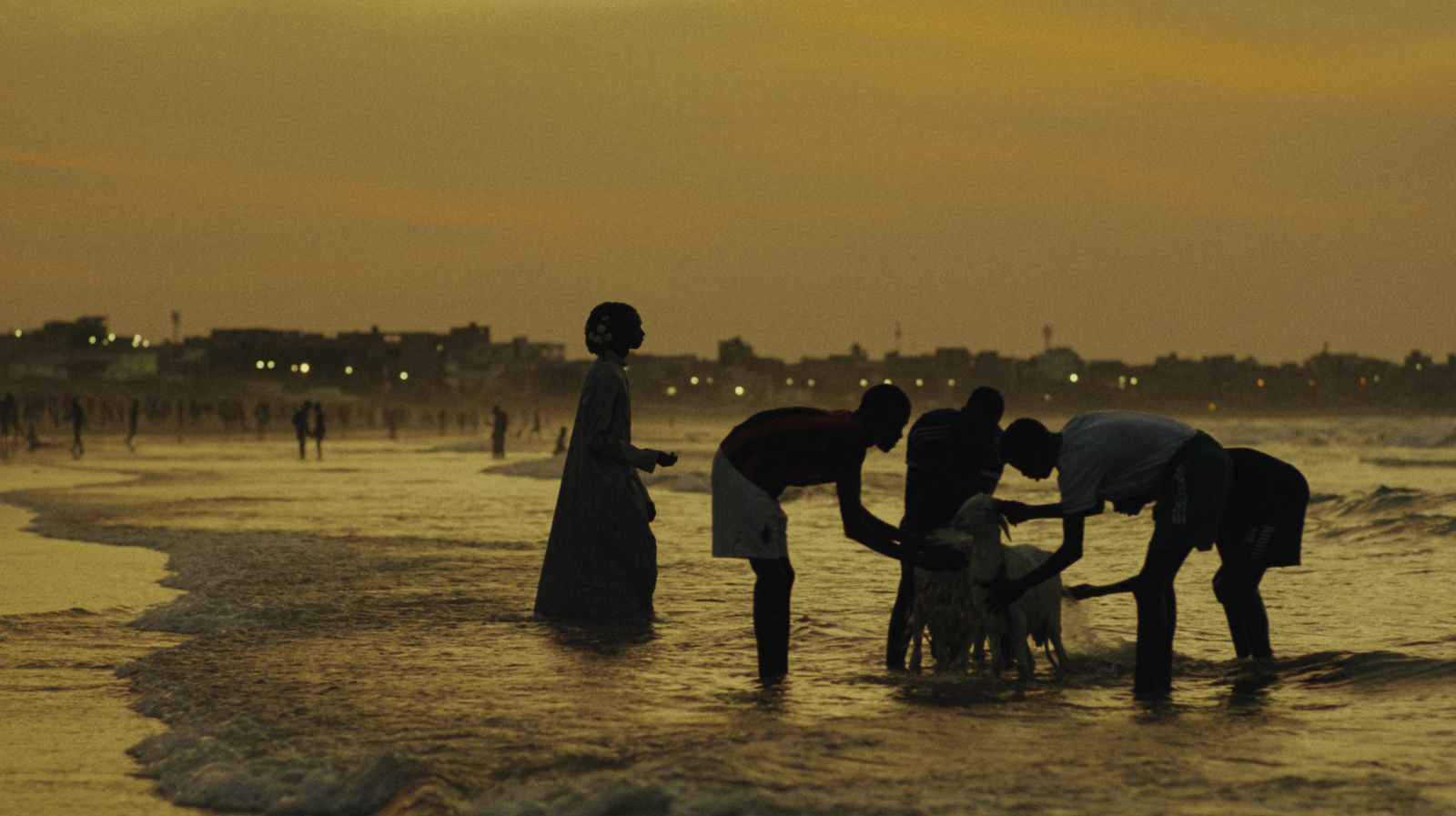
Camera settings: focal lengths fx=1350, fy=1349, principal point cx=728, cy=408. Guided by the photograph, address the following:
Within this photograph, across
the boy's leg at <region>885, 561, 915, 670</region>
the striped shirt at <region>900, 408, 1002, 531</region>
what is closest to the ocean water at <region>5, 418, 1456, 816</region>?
the boy's leg at <region>885, 561, 915, 670</region>

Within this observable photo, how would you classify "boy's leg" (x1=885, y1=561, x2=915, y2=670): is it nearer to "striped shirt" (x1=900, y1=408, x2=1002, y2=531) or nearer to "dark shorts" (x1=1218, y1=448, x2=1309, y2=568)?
"striped shirt" (x1=900, y1=408, x2=1002, y2=531)

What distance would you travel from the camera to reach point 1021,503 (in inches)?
261

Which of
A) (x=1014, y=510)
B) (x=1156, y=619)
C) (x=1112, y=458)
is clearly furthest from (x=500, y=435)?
(x=1112, y=458)

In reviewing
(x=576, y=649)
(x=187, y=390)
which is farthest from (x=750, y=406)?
(x=576, y=649)

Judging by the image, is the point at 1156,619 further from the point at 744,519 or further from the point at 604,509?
the point at 604,509

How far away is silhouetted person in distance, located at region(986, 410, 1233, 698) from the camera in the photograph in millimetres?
6445

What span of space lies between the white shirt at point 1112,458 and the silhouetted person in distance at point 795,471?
0.71 metres

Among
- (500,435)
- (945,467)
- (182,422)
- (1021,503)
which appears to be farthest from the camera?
(182,422)

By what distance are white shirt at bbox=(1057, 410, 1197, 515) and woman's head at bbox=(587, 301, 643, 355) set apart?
3360 mm

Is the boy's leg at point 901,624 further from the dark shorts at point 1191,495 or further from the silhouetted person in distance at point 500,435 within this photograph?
the silhouetted person in distance at point 500,435

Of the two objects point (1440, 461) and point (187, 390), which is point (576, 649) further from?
point (187, 390)

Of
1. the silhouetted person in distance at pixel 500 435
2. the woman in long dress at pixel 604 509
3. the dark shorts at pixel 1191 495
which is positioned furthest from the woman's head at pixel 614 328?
the silhouetted person in distance at pixel 500 435

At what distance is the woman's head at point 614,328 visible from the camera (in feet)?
29.4

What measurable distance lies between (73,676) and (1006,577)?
533 cm
